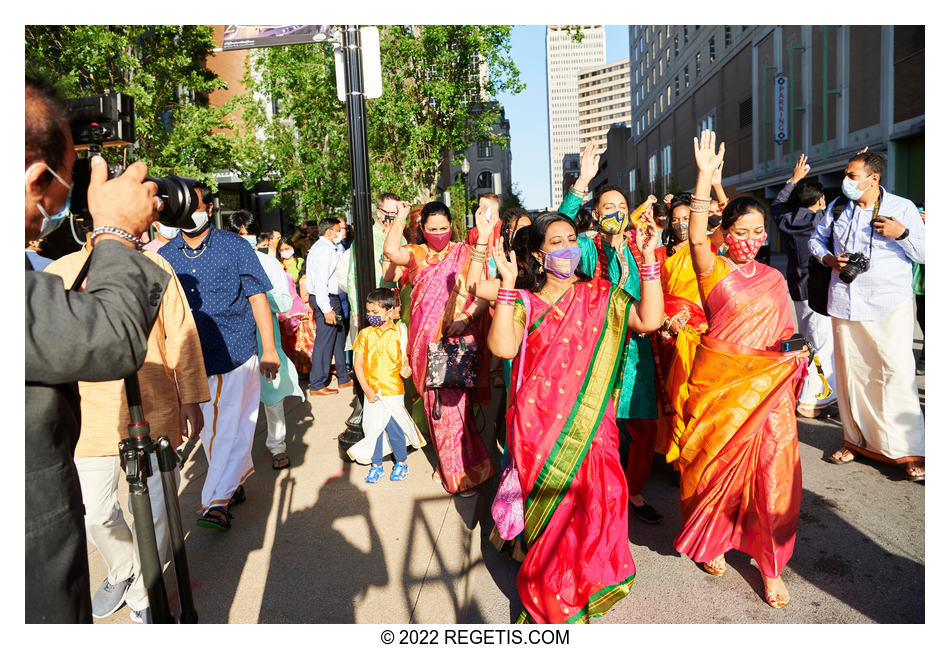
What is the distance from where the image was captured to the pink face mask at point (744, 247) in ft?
10.0

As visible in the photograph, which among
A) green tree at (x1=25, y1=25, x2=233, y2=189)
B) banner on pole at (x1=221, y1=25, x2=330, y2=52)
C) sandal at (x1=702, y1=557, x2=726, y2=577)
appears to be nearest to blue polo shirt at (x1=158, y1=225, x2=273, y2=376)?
banner on pole at (x1=221, y1=25, x2=330, y2=52)

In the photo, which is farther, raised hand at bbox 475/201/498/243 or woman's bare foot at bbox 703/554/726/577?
raised hand at bbox 475/201/498/243

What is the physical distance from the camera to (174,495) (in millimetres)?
1981

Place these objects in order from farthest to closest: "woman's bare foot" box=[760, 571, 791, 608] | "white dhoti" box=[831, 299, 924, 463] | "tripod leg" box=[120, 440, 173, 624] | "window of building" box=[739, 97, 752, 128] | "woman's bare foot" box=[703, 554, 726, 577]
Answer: "window of building" box=[739, 97, 752, 128] < "white dhoti" box=[831, 299, 924, 463] < "woman's bare foot" box=[703, 554, 726, 577] < "woman's bare foot" box=[760, 571, 791, 608] < "tripod leg" box=[120, 440, 173, 624]

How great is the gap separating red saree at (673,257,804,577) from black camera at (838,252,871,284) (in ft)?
3.59

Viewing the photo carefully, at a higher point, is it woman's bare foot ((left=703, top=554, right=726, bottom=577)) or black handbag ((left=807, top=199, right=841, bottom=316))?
Result: black handbag ((left=807, top=199, right=841, bottom=316))

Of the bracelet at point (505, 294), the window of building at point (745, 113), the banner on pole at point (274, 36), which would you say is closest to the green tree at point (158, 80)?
the banner on pole at point (274, 36)

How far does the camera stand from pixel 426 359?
163 inches

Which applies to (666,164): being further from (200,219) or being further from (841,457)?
(200,219)

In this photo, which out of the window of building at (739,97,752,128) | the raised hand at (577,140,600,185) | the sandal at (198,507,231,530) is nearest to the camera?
the sandal at (198,507,231,530)

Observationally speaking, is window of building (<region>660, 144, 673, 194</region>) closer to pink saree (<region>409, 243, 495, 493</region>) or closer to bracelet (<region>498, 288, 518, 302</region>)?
pink saree (<region>409, 243, 495, 493</region>)

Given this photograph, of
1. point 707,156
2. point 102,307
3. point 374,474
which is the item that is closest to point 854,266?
point 707,156

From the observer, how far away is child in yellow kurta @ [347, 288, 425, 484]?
14.3 ft

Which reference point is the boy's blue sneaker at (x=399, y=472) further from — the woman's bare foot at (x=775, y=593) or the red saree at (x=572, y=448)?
the woman's bare foot at (x=775, y=593)
